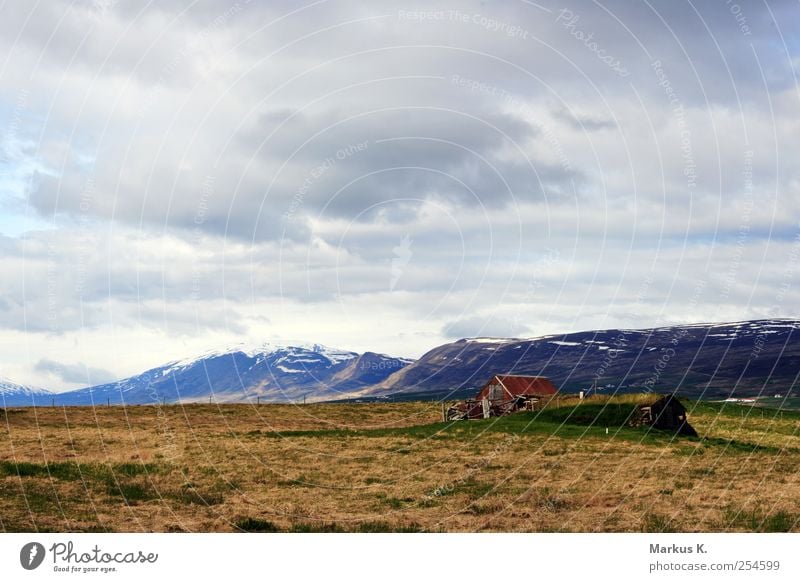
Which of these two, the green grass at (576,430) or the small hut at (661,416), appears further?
the small hut at (661,416)

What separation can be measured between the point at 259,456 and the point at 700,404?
66.1 meters

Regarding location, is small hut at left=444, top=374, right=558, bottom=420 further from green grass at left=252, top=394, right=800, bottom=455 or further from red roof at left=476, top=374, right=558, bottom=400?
green grass at left=252, top=394, right=800, bottom=455

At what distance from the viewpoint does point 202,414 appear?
91875mm

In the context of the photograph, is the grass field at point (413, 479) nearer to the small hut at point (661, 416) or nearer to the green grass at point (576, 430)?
the green grass at point (576, 430)

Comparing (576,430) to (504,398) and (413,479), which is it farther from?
(504,398)

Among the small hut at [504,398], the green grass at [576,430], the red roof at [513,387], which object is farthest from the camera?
the red roof at [513,387]

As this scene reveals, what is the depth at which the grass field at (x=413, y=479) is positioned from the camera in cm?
2638

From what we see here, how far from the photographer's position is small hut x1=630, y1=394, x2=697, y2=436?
64125 millimetres

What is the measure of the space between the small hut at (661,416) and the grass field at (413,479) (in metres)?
1.12

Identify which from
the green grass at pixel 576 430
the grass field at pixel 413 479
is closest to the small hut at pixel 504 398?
the green grass at pixel 576 430
